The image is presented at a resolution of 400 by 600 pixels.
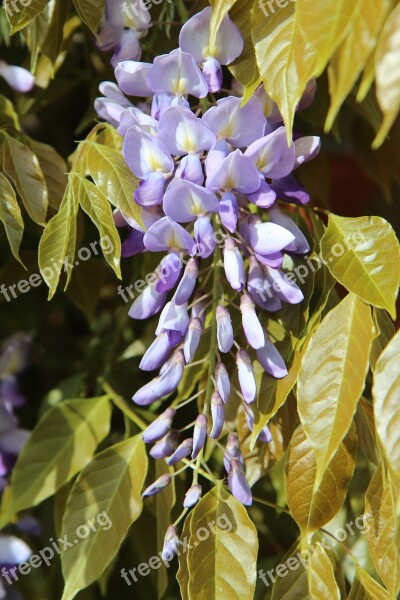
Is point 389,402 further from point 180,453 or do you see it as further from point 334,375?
point 180,453

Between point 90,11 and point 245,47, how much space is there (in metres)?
0.18

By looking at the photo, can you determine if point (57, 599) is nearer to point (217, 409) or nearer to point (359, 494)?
point (359, 494)

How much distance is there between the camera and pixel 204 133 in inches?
29.7

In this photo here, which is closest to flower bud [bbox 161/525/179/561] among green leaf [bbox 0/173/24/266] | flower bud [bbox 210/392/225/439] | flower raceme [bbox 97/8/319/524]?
flower raceme [bbox 97/8/319/524]

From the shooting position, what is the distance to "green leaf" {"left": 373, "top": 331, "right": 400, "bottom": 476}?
62 centimetres

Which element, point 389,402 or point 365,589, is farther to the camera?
point 365,589

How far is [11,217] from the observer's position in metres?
0.81

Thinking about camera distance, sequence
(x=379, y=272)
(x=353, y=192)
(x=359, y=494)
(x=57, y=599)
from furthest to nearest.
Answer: (x=353, y=192) < (x=57, y=599) < (x=359, y=494) < (x=379, y=272)

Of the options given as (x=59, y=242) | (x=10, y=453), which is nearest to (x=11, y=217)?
(x=59, y=242)

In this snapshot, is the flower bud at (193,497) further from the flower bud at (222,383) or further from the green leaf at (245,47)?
the green leaf at (245,47)

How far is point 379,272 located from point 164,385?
0.79 ft

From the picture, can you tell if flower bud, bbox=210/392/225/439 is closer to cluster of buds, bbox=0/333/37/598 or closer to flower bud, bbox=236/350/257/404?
flower bud, bbox=236/350/257/404

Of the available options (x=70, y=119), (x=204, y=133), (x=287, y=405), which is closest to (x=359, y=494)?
(x=287, y=405)

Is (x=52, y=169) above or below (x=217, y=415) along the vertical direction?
above
